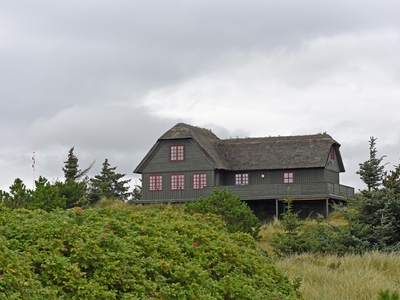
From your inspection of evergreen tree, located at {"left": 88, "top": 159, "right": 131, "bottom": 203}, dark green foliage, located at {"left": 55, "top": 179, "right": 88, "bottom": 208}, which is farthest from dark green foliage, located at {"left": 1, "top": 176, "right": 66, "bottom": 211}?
evergreen tree, located at {"left": 88, "top": 159, "right": 131, "bottom": 203}

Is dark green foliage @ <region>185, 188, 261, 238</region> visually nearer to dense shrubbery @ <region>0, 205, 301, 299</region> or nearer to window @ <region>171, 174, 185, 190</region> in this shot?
dense shrubbery @ <region>0, 205, 301, 299</region>

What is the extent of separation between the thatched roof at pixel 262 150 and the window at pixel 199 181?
54.4 inches

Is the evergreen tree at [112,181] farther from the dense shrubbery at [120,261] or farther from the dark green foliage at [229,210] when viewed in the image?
the dense shrubbery at [120,261]

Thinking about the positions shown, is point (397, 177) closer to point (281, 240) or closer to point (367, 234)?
point (367, 234)

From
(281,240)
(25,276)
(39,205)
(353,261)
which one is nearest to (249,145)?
(39,205)

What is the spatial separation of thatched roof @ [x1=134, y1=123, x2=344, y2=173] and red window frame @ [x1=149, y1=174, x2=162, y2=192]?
132 cm

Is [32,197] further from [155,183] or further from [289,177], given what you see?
[289,177]

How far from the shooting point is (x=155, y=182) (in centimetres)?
4734

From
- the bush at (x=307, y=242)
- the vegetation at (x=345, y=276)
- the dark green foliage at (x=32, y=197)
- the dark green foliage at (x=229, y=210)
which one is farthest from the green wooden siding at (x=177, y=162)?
the vegetation at (x=345, y=276)

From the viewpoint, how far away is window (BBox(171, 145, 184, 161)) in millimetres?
46906

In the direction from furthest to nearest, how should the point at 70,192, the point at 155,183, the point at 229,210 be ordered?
the point at 155,183 → the point at 70,192 → the point at 229,210

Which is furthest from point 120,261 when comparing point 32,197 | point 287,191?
point 287,191

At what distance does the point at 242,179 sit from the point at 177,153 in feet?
17.1

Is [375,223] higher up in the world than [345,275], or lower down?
higher up
